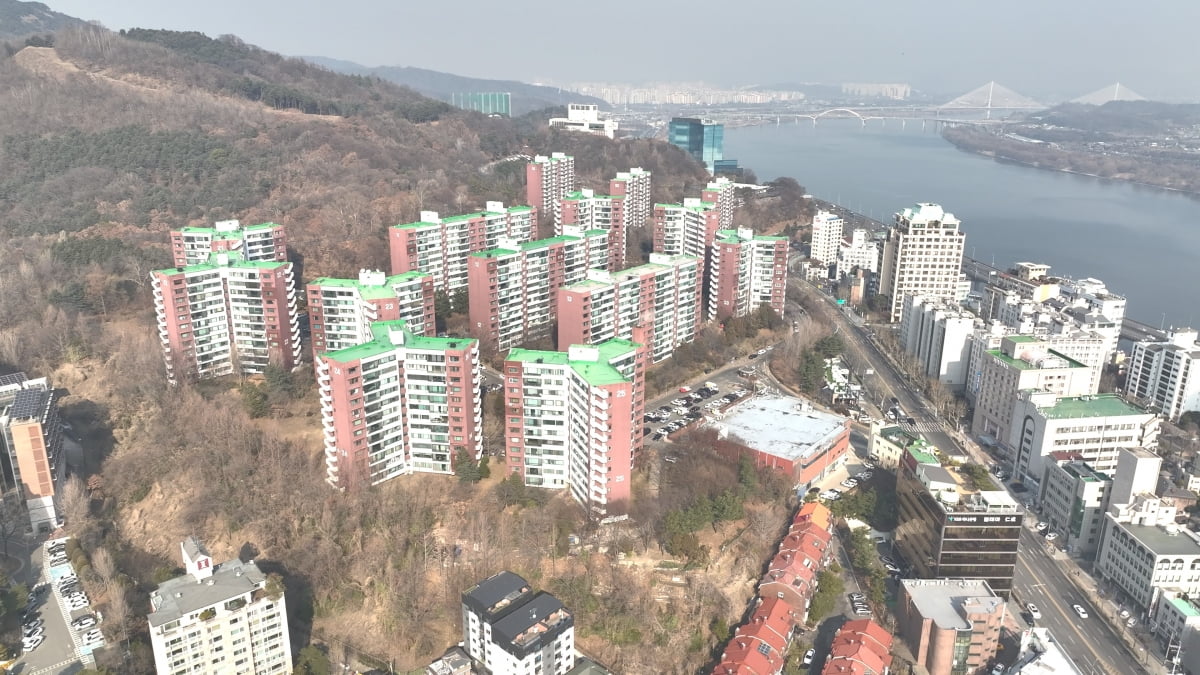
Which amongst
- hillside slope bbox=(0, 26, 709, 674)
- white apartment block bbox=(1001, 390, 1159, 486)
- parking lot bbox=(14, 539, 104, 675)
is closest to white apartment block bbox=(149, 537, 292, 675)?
hillside slope bbox=(0, 26, 709, 674)

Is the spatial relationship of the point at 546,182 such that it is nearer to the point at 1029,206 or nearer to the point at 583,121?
the point at 583,121

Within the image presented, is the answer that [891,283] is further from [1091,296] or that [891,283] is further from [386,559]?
[386,559]

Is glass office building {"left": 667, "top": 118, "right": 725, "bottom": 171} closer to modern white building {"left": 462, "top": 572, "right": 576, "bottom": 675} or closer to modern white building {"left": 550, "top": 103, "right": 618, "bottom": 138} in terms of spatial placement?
modern white building {"left": 550, "top": 103, "right": 618, "bottom": 138}

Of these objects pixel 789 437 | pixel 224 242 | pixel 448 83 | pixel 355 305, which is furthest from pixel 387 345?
pixel 448 83

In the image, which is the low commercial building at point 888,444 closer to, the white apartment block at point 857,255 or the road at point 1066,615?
the road at point 1066,615

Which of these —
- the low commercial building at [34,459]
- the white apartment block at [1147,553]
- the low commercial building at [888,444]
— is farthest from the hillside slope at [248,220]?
the white apartment block at [1147,553]
